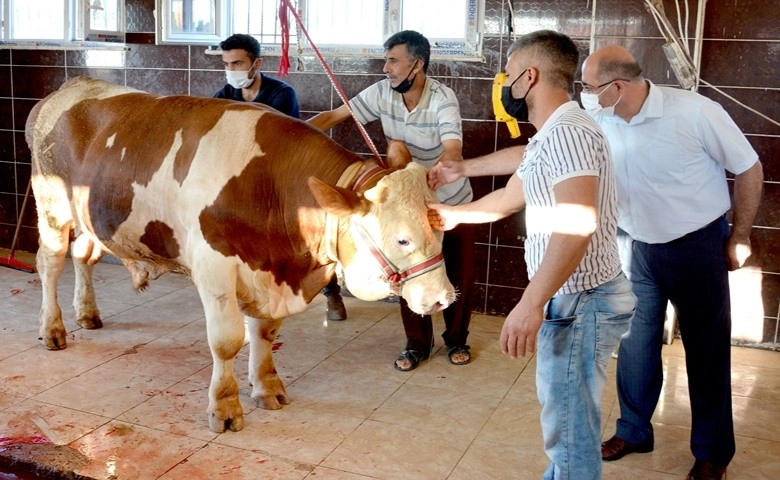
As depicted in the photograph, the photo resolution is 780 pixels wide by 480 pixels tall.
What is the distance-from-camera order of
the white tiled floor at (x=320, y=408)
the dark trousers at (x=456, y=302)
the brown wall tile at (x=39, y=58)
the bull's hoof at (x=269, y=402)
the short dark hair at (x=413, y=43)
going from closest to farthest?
the white tiled floor at (x=320, y=408) < the bull's hoof at (x=269, y=402) < the short dark hair at (x=413, y=43) < the dark trousers at (x=456, y=302) < the brown wall tile at (x=39, y=58)

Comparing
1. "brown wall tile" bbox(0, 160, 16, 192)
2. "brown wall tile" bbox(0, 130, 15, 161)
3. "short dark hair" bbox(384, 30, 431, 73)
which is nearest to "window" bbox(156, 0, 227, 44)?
"brown wall tile" bbox(0, 130, 15, 161)

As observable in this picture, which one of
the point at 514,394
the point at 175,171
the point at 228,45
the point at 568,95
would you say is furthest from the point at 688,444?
the point at 228,45

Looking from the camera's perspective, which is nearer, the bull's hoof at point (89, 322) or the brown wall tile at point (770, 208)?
the brown wall tile at point (770, 208)

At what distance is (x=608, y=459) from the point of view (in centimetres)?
341

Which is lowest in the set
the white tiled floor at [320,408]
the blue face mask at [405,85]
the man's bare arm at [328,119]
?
the white tiled floor at [320,408]

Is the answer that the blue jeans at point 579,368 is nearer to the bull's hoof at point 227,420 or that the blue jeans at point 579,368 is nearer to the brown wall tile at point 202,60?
the bull's hoof at point 227,420

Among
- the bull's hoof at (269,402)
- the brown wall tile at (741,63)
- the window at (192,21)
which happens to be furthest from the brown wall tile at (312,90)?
the bull's hoof at (269,402)

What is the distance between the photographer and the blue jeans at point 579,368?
2400 mm

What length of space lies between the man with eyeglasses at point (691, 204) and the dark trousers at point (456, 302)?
1377 mm

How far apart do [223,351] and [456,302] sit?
146 centimetres

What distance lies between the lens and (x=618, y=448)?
3416mm

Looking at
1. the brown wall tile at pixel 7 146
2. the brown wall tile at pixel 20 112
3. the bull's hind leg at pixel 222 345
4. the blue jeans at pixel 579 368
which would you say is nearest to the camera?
the blue jeans at pixel 579 368

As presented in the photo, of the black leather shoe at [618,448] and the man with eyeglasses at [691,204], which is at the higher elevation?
the man with eyeglasses at [691,204]

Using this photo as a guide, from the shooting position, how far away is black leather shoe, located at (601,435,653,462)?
134 inches
